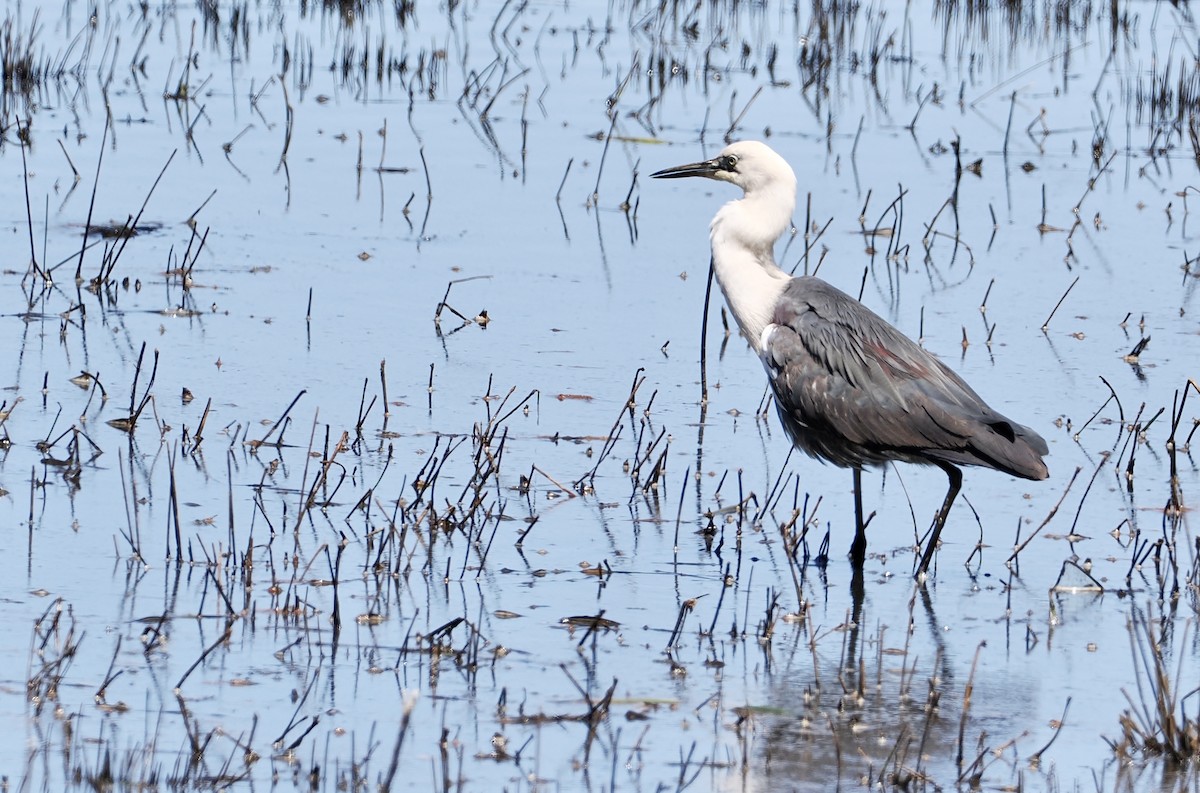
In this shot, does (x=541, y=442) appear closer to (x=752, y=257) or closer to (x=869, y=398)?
(x=752, y=257)

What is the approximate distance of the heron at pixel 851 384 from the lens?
626 cm

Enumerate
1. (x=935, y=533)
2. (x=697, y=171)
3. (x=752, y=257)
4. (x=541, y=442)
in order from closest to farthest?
(x=935, y=533) → (x=752, y=257) → (x=541, y=442) → (x=697, y=171)

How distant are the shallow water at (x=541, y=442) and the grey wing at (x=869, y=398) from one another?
0.28 metres

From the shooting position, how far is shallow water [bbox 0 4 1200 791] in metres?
4.75

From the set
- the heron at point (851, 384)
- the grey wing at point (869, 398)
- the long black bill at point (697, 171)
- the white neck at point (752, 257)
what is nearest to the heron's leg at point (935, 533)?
the heron at point (851, 384)

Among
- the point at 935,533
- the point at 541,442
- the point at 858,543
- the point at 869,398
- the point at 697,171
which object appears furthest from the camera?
the point at 697,171

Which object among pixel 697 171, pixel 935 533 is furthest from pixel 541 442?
pixel 935 533

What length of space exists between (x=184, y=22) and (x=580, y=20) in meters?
3.74

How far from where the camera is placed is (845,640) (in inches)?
220

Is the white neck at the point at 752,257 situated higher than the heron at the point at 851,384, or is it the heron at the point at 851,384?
the white neck at the point at 752,257

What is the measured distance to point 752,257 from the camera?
23.0 feet

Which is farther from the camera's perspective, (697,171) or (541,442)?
(697,171)

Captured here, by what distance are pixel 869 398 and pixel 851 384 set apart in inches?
3.2

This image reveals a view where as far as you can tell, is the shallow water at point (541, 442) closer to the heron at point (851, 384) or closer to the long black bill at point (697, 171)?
the heron at point (851, 384)
